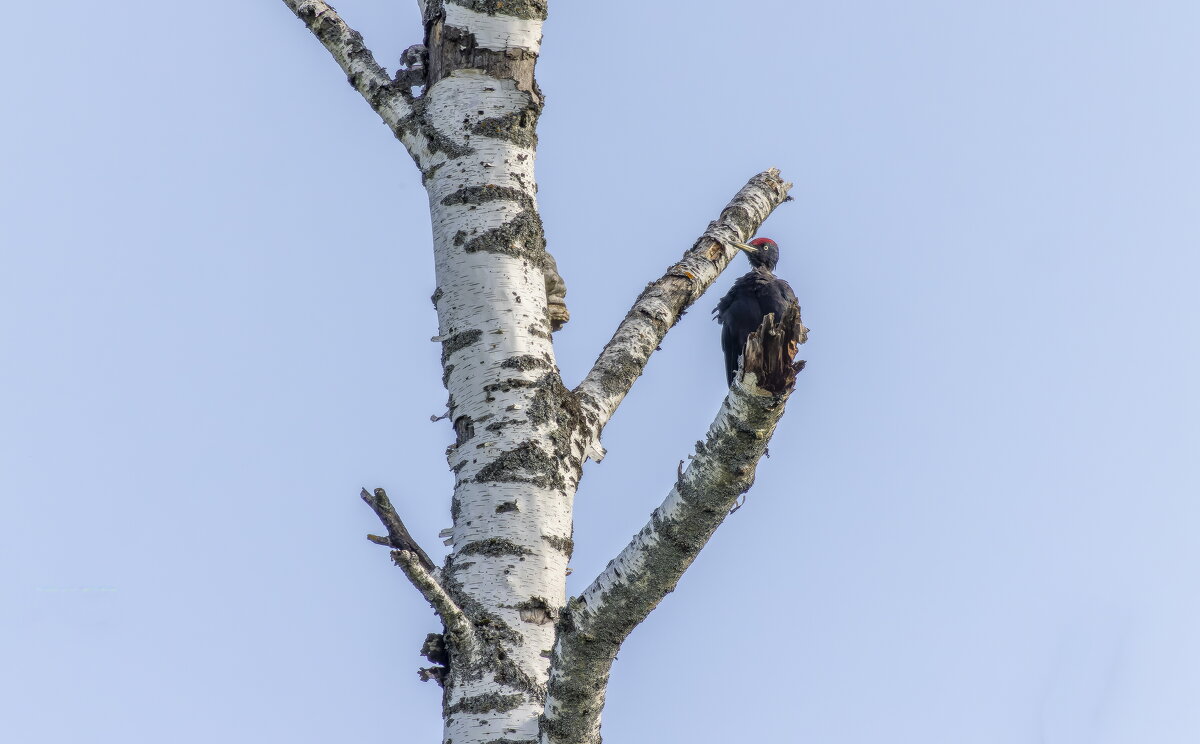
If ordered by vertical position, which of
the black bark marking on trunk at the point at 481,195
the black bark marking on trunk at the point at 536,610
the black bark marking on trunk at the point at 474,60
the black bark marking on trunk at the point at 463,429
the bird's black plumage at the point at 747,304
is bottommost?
the black bark marking on trunk at the point at 536,610

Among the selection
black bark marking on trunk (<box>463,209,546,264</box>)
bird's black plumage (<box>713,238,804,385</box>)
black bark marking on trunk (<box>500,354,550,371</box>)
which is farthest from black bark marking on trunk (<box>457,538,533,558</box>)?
bird's black plumage (<box>713,238,804,385</box>)

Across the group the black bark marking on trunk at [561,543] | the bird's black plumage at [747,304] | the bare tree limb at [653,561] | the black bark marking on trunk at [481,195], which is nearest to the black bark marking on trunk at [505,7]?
the black bark marking on trunk at [481,195]

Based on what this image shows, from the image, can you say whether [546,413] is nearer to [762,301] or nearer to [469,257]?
[469,257]

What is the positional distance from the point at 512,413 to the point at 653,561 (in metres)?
1.37

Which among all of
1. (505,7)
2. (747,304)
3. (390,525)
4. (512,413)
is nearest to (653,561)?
(390,525)

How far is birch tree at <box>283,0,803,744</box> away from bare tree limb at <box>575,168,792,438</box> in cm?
1

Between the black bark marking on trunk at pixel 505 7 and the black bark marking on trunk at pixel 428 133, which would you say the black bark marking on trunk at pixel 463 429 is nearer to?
the black bark marking on trunk at pixel 428 133

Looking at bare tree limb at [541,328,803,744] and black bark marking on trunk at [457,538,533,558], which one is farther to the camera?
black bark marking on trunk at [457,538,533,558]

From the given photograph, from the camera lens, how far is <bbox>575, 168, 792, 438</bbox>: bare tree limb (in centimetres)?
476

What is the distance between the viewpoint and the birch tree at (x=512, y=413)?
9.12ft

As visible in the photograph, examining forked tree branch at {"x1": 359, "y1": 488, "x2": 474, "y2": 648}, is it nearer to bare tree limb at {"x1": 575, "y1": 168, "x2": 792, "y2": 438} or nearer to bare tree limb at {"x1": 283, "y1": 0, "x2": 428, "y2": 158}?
bare tree limb at {"x1": 575, "y1": 168, "x2": 792, "y2": 438}

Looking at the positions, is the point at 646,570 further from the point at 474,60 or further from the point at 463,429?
the point at 474,60

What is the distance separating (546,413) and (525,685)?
1010 mm

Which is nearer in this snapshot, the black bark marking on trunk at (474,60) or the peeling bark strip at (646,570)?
the peeling bark strip at (646,570)
